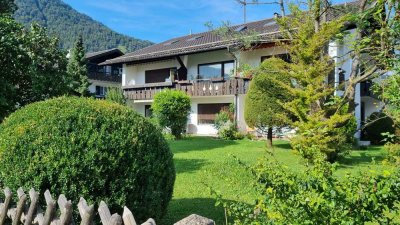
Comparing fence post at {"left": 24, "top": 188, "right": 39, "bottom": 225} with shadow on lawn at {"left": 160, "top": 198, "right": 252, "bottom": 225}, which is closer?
fence post at {"left": 24, "top": 188, "right": 39, "bottom": 225}

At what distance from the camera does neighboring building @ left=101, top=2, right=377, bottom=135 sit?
861 inches

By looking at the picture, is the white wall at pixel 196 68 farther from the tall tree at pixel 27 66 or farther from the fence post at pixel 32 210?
the fence post at pixel 32 210

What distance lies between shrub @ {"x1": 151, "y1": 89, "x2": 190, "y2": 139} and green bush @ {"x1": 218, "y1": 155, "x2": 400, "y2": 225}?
17.2 m

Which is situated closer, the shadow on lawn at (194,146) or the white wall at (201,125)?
the shadow on lawn at (194,146)

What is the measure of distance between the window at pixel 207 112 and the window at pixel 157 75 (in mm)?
3994

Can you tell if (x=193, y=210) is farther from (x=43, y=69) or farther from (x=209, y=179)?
(x=43, y=69)

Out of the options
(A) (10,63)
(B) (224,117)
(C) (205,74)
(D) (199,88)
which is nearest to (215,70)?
(C) (205,74)

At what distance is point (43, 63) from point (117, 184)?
283 inches

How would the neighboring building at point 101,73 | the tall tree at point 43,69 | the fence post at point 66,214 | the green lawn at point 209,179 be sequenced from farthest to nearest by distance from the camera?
the neighboring building at point 101,73 < the tall tree at point 43,69 < the green lawn at point 209,179 < the fence post at point 66,214

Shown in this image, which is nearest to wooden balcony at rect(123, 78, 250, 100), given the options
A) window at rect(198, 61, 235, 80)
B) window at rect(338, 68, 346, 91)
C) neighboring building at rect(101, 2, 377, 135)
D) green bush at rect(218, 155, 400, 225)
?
neighboring building at rect(101, 2, 377, 135)

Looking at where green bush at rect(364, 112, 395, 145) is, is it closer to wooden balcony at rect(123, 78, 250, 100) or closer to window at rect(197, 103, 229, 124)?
wooden balcony at rect(123, 78, 250, 100)

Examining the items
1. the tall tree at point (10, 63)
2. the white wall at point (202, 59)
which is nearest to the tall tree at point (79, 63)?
the white wall at point (202, 59)

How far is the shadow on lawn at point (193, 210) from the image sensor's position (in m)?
5.55

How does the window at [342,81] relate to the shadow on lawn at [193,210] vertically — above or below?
above
